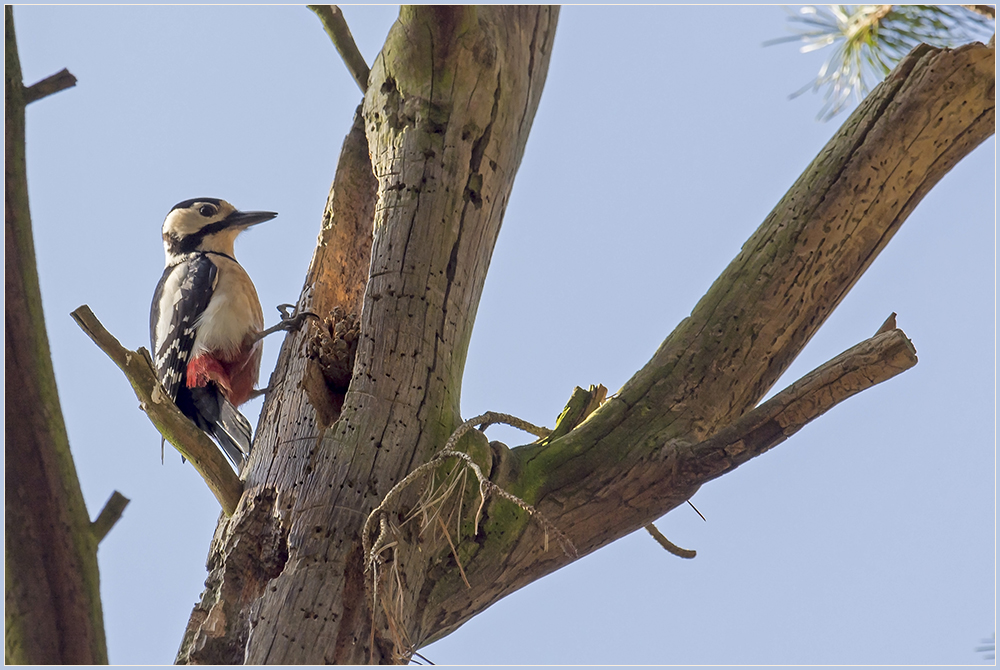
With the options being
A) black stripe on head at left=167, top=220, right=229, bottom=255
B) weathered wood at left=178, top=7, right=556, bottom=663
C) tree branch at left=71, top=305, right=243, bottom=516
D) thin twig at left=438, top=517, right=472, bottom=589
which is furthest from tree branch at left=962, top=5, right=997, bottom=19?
black stripe on head at left=167, top=220, right=229, bottom=255

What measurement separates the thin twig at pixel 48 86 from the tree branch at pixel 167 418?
652 mm

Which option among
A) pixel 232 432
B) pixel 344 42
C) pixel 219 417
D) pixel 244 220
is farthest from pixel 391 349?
pixel 244 220

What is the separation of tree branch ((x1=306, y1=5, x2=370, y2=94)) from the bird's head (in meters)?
1.29

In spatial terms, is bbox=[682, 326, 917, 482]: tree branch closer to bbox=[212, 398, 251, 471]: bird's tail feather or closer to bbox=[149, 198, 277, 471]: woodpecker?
bbox=[212, 398, 251, 471]: bird's tail feather

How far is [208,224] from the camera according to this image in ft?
14.1

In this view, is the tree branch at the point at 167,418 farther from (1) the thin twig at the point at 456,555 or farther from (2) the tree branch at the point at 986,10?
(2) the tree branch at the point at 986,10

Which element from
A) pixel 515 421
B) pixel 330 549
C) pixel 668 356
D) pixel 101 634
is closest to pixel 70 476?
pixel 101 634

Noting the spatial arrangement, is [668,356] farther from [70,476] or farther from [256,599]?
[70,476]

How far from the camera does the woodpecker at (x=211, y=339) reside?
372 centimetres

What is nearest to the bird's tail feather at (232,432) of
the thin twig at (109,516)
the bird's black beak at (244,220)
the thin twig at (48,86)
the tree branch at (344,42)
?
the bird's black beak at (244,220)

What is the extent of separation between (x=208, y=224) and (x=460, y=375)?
240cm

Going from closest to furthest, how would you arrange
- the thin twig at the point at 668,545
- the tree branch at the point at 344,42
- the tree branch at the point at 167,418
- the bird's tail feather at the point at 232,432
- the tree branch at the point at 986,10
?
the tree branch at the point at 167,418
the thin twig at the point at 668,545
the tree branch at the point at 986,10
the tree branch at the point at 344,42
the bird's tail feather at the point at 232,432

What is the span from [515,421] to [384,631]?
0.67 meters

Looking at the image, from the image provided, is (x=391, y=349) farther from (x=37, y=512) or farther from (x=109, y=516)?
(x=37, y=512)
